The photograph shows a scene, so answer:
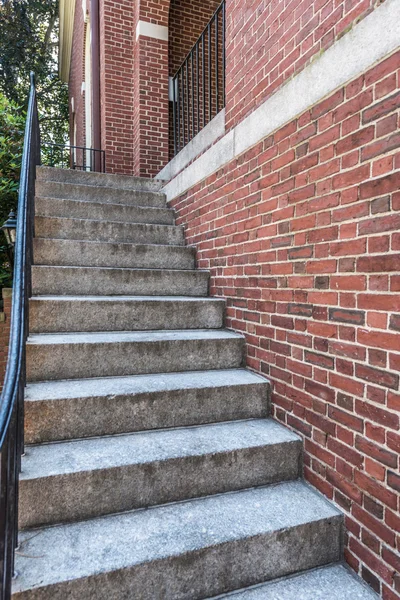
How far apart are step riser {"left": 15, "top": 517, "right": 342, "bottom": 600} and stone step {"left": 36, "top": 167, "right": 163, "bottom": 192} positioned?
3.49 m

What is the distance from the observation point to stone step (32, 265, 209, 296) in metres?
2.78

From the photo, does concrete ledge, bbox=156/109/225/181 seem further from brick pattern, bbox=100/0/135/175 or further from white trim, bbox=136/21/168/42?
white trim, bbox=136/21/168/42

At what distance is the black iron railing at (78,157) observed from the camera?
6.08m

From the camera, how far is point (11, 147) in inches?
232

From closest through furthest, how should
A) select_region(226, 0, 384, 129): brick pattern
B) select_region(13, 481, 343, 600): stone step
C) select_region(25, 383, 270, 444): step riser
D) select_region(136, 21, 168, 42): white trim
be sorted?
select_region(13, 481, 343, 600): stone step
select_region(226, 0, 384, 129): brick pattern
select_region(25, 383, 270, 444): step riser
select_region(136, 21, 168, 42): white trim

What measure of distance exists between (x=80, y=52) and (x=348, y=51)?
9039 mm

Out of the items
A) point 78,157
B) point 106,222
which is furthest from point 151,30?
point 78,157

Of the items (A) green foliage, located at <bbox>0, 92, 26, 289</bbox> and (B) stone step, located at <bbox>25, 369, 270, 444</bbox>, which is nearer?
(B) stone step, located at <bbox>25, 369, 270, 444</bbox>

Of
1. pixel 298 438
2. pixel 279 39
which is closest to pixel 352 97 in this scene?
pixel 279 39

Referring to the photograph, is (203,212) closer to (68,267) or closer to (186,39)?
(68,267)

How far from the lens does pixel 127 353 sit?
2.38 m

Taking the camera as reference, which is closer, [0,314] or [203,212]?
[203,212]

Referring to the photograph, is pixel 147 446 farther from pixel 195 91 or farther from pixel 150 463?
pixel 195 91

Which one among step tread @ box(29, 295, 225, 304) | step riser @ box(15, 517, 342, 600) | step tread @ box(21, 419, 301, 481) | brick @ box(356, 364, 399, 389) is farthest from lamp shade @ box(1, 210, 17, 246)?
brick @ box(356, 364, 399, 389)
